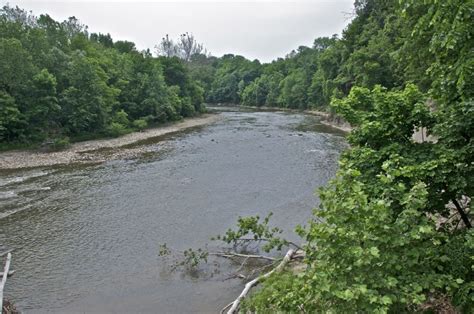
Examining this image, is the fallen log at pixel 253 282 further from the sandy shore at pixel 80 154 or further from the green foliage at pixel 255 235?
the sandy shore at pixel 80 154

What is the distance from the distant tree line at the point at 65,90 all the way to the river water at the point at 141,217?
34.9 ft

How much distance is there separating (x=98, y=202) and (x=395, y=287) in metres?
18.7

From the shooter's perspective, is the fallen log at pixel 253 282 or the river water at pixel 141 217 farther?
the river water at pixel 141 217

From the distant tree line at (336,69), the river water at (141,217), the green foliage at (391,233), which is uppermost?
the distant tree line at (336,69)

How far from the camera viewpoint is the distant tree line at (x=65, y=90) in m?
36.7

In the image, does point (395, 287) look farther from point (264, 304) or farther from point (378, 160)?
point (264, 304)

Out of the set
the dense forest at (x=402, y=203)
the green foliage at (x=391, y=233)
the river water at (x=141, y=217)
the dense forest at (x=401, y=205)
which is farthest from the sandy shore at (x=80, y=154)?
the green foliage at (x=391, y=233)

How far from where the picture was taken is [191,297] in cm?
1209

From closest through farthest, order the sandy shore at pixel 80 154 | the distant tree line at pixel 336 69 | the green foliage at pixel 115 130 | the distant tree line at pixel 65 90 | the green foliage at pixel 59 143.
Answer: the sandy shore at pixel 80 154 < the distant tree line at pixel 336 69 < the distant tree line at pixel 65 90 < the green foliage at pixel 59 143 < the green foliage at pixel 115 130

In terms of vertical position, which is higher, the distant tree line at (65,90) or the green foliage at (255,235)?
the distant tree line at (65,90)

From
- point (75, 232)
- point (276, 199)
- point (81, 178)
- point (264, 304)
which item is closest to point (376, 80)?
point (276, 199)

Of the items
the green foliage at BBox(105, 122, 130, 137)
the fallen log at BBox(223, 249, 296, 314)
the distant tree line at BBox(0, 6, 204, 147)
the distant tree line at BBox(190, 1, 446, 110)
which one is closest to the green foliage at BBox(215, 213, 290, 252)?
the fallen log at BBox(223, 249, 296, 314)

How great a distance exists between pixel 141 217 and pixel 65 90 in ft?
92.3

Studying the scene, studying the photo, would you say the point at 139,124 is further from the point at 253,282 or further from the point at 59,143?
the point at 253,282
